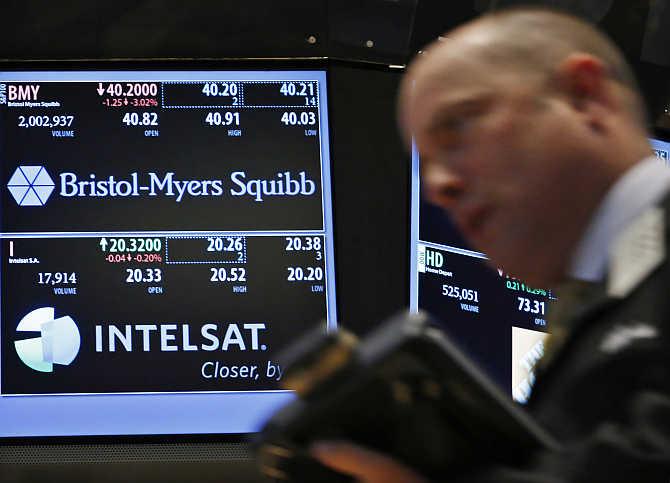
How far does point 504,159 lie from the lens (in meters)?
1.28

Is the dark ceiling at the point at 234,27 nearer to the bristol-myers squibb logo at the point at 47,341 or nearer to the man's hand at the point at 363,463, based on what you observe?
the bristol-myers squibb logo at the point at 47,341

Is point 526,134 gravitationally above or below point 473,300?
above

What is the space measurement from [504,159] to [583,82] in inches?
5.4

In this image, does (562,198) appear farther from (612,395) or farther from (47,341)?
(47,341)

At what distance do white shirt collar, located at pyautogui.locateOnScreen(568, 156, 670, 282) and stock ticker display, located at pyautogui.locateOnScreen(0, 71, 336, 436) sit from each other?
7.69 feet

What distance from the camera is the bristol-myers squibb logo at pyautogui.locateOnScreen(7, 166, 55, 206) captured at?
3.58 metres

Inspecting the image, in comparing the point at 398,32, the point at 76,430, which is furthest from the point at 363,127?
the point at 76,430

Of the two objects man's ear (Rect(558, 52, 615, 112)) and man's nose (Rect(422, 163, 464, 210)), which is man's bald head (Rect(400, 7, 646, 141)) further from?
man's nose (Rect(422, 163, 464, 210))

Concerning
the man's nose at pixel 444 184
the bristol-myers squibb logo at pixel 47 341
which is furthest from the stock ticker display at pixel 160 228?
the man's nose at pixel 444 184

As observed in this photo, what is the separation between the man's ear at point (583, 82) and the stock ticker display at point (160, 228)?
2.30 m

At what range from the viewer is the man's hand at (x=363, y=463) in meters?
1.14

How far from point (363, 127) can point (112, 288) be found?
956 mm

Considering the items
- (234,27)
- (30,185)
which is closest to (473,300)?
(234,27)

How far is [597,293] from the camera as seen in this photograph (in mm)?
1189
